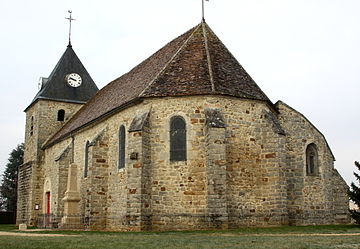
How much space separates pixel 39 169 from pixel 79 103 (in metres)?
5.30

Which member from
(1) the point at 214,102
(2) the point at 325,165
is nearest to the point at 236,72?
(1) the point at 214,102

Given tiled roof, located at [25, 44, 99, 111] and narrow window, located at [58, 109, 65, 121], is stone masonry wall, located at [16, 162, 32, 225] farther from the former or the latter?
tiled roof, located at [25, 44, 99, 111]

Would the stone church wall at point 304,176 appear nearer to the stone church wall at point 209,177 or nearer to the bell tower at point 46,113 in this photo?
the stone church wall at point 209,177

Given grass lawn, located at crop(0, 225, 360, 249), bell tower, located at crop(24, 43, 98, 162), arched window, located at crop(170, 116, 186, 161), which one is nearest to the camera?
grass lawn, located at crop(0, 225, 360, 249)

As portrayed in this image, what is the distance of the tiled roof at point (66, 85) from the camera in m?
32.8

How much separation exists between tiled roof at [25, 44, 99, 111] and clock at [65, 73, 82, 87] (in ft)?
0.74

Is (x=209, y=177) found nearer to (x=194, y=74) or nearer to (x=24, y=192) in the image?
(x=194, y=74)

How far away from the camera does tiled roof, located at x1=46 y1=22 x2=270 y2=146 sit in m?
18.9

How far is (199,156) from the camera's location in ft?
59.5

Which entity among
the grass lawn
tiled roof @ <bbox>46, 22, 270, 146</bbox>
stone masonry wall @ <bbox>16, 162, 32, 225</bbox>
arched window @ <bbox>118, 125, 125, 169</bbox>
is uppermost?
tiled roof @ <bbox>46, 22, 270, 146</bbox>

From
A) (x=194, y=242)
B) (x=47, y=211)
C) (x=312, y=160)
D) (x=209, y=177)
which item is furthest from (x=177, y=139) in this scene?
(x=47, y=211)

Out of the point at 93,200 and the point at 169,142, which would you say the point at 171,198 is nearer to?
the point at 169,142

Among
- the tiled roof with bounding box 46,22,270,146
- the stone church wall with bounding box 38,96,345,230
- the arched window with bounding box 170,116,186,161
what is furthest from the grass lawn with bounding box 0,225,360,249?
the tiled roof with bounding box 46,22,270,146

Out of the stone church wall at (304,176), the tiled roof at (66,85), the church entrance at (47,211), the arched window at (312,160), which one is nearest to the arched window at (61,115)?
the tiled roof at (66,85)
